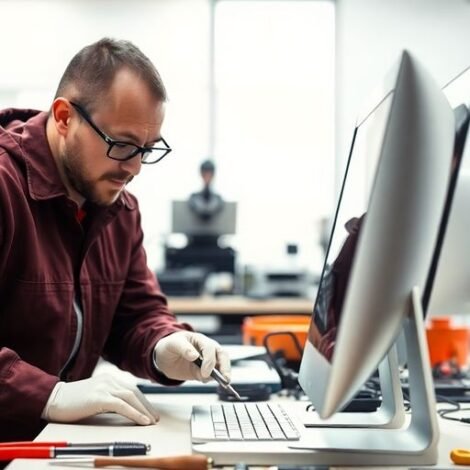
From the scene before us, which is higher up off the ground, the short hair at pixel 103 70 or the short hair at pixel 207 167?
the short hair at pixel 103 70

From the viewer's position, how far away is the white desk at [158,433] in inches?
33.8

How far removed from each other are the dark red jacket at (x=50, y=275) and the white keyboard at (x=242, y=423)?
28 cm

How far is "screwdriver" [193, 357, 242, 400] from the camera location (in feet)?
3.74

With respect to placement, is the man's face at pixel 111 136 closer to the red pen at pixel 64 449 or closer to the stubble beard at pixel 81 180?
the stubble beard at pixel 81 180

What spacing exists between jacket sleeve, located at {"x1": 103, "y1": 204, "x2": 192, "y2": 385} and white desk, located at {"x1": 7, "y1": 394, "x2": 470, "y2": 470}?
0.26 m

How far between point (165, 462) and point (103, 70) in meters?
0.82

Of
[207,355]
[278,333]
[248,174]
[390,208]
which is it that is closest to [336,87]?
[248,174]

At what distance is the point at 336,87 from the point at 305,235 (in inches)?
42.3

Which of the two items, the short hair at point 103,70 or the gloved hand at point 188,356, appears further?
the short hair at point 103,70

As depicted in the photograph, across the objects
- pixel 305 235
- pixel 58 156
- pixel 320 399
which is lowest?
pixel 305 235

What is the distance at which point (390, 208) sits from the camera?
70cm

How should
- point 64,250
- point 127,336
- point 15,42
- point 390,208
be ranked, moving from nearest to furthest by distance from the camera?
point 390,208
point 64,250
point 127,336
point 15,42

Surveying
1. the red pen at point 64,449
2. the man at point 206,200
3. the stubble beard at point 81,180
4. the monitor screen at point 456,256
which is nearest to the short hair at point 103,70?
the stubble beard at point 81,180

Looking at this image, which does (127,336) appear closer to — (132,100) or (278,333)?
(278,333)
